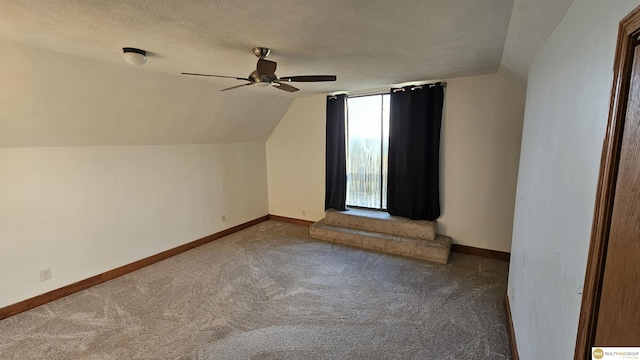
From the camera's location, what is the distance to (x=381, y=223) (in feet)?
13.7

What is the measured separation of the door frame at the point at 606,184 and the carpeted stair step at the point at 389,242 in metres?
2.84

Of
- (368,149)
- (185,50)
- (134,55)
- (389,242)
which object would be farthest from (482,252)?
(134,55)

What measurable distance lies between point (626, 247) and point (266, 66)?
7.01 ft

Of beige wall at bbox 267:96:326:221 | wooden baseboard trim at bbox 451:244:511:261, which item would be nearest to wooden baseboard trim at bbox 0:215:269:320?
beige wall at bbox 267:96:326:221

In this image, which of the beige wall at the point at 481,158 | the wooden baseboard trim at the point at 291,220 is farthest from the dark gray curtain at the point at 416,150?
the wooden baseboard trim at the point at 291,220

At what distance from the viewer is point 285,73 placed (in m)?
3.04

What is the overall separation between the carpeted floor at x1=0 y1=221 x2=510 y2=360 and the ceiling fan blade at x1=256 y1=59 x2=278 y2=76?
2118mm

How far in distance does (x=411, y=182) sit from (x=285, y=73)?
2277 mm

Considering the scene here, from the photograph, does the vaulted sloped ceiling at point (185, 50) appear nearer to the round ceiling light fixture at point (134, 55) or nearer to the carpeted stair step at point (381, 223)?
the round ceiling light fixture at point (134, 55)

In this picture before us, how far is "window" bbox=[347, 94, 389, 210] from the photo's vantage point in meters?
4.32

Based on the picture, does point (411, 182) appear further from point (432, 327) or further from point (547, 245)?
point (547, 245)

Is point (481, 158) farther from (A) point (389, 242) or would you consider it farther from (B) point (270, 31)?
(B) point (270, 31)

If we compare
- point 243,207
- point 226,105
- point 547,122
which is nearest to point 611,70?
point 547,122

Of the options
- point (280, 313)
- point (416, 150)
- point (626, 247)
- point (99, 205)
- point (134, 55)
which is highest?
point (134, 55)
